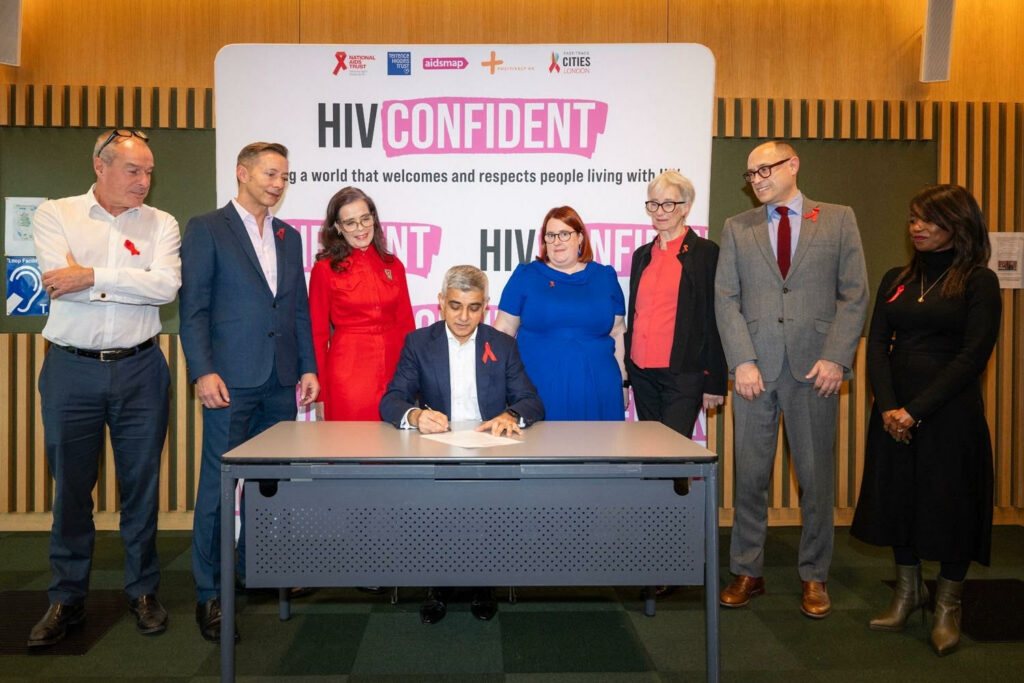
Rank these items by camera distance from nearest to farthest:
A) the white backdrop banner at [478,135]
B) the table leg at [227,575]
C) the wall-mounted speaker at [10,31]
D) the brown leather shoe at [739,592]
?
the table leg at [227,575], the brown leather shoe at [739,592], the white backdrop banner at [478,135], the wall-mounted speaker at [10,31]

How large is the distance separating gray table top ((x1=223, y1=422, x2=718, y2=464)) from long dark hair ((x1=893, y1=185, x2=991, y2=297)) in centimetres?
136

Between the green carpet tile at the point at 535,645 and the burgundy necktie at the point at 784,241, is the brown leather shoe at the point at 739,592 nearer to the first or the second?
the green carpet tile at the point at 535,645

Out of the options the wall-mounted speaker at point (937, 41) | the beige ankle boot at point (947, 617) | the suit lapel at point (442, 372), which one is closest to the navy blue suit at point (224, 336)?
the suit lapel at point (442, 372)

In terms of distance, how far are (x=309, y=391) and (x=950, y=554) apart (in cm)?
282

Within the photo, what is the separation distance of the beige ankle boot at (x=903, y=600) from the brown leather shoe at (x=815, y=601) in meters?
0.20

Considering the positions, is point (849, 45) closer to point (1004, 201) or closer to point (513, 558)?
point (1004, 201)

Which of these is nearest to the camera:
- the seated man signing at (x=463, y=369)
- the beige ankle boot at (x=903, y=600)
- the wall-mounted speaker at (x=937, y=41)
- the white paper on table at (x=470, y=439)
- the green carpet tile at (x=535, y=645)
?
the white paper on table at (x=470, y=439)

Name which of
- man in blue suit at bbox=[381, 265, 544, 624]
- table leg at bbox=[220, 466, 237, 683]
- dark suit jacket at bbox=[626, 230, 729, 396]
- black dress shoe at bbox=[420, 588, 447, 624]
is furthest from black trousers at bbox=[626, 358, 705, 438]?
table leg at bbox=[220, 466, 237, 683]

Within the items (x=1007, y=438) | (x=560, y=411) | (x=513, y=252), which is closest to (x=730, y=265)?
(x=560, y=411)

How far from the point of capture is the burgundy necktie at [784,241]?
336cm

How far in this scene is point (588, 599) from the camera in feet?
11.6

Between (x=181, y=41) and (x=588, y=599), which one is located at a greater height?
(x=181, y=41)

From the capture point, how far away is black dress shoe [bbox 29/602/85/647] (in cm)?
296

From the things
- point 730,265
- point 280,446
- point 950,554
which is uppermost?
point 730,265
